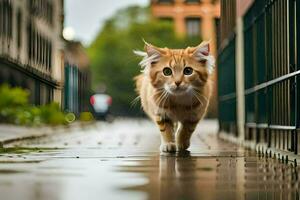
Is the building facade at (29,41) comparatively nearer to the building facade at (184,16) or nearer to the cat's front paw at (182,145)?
the cat's front paw at (182,145)

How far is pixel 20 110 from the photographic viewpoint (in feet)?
79.2

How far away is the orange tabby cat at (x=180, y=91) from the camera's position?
940cm

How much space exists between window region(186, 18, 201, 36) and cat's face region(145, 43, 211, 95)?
7059 cm

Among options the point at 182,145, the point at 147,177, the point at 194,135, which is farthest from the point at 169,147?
the point at 194,135

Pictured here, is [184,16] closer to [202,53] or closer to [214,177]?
[202,53]

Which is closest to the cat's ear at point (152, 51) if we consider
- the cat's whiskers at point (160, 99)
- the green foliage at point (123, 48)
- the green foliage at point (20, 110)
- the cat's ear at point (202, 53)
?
the cat's ear at point (202, 53)

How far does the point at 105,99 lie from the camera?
46562 millimetres

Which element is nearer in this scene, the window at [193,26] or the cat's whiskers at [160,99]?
the cat's whiskers at [160,99]

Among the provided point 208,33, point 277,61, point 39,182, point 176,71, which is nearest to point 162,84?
point 176,71

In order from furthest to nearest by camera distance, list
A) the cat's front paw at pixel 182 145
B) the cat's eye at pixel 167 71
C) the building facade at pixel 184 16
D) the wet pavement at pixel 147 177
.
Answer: the building facade at pixel 184 16, the cat's front paw at pixel 182 145, the cat's eye at pixel 167 71, the wet pavement at pixel 147 177

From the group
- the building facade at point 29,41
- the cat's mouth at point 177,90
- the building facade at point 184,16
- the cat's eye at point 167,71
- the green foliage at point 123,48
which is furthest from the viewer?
the building facade at point 184,16

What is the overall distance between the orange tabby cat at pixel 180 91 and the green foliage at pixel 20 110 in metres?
13.9

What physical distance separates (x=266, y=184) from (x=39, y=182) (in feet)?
5.60

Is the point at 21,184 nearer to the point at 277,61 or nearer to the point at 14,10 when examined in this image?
the point at 277,61
